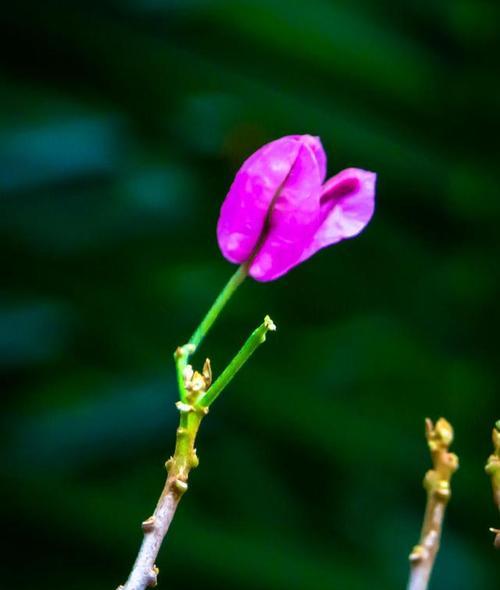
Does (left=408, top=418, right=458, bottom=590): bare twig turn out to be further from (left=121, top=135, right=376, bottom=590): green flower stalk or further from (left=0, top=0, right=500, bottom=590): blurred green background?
(left=0, top=0, right=500, bottom=590): blurred green background

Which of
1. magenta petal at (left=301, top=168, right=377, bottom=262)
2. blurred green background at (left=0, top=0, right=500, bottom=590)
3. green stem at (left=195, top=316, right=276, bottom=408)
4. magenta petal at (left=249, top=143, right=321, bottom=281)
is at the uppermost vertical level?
blurred green background at (left=0, top=0, right=500, bottom=590)

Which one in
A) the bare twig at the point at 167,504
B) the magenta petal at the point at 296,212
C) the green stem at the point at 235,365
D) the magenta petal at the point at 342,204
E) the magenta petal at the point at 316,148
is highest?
the magenta petal at the point at 316,148

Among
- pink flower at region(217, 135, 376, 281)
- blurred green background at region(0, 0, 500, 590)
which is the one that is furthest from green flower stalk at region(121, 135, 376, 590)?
blurred green background at region(0, 0, 500, 590)

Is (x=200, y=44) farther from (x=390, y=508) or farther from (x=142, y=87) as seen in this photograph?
(x=390, y=508)

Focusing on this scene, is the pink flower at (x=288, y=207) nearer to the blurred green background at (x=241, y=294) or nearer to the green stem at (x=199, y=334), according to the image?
the green stem at (x=199, y=334)

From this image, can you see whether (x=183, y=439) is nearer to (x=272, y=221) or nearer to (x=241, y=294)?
(x=272, y=221)

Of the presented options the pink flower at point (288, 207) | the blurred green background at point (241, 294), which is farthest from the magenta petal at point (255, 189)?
the blurred green background at point (241, 294)
